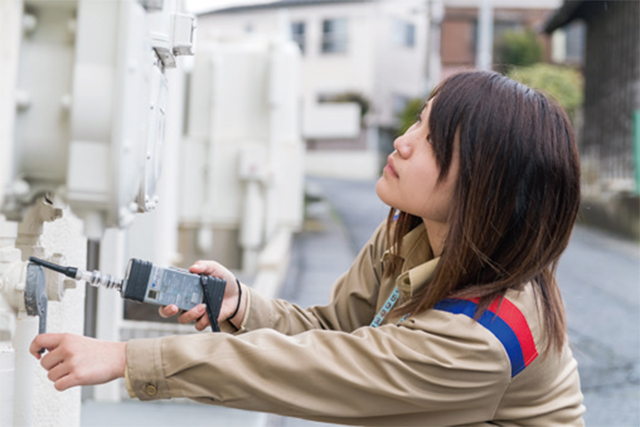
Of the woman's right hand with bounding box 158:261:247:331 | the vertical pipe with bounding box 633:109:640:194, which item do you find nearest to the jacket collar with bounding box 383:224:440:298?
the woman's right hand with bounding box 158:261:247:331

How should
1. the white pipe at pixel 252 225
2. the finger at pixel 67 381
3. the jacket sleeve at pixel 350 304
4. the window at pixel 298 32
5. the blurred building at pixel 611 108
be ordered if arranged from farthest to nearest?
the window at pixel 298 32, the blurred building at pixel 611 108, the white pipe at pixel 252 225, the jacket sleeve at pixel 350 304, the finger at pixel 67 381

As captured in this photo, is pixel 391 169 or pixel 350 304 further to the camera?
pixel 350 304

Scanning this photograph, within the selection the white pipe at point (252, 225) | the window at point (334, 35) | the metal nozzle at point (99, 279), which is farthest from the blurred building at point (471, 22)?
the metal nozzle at point (99, 279)

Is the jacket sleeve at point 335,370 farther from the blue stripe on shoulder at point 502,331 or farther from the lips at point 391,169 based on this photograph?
the lips at point 391,169

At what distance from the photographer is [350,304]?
183 centimetres

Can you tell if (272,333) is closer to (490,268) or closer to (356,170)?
(490,268)

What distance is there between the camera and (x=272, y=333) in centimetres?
130

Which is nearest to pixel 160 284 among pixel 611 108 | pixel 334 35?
pixel 611 108

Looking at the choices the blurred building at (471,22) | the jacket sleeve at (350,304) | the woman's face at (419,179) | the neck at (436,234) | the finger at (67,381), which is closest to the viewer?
the finger at (67,381)

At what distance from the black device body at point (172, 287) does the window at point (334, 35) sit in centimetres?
2330

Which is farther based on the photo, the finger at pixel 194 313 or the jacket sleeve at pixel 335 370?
the finger at pixel 194 313

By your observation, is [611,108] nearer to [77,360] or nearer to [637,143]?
[637,143]

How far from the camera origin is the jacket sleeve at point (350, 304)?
1.77m

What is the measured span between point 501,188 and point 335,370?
0.48m
